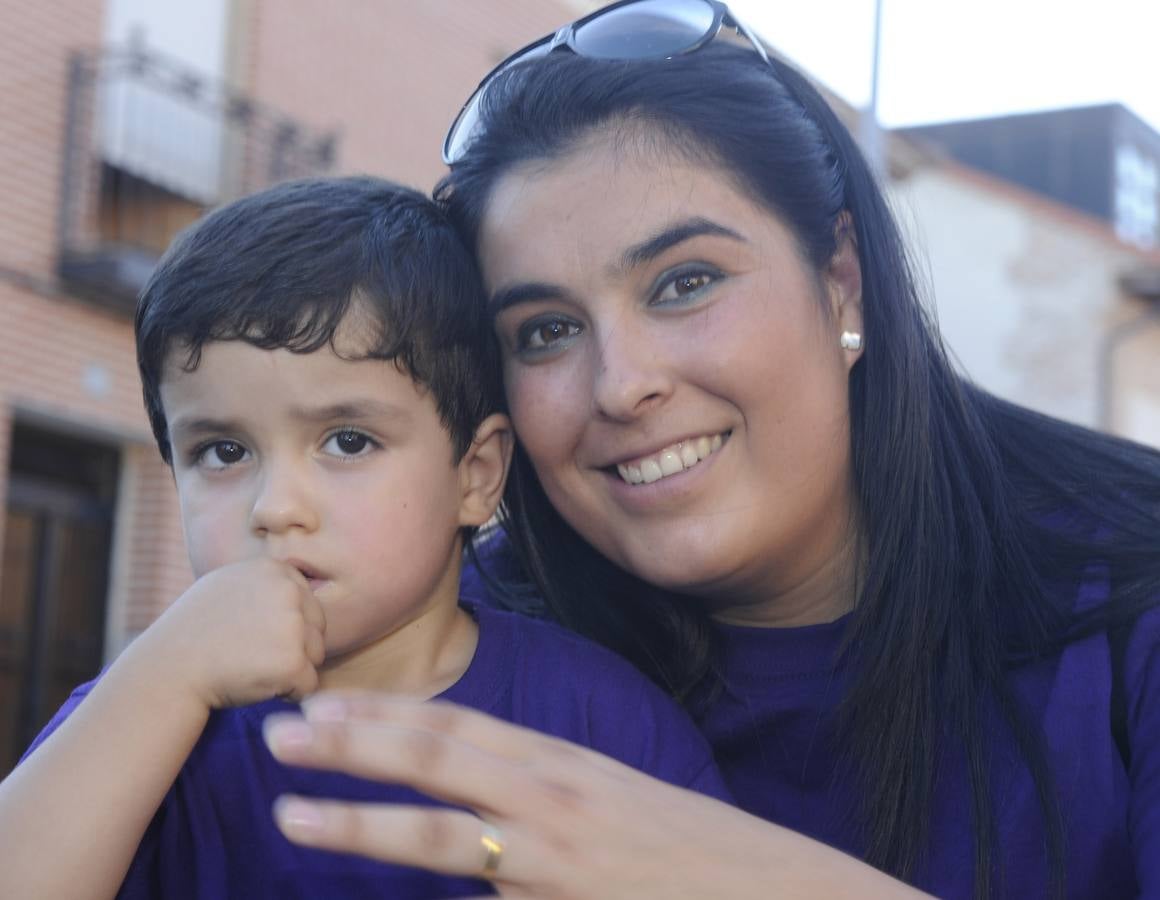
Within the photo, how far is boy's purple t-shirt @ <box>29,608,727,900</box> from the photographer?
2074mm

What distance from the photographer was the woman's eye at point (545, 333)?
7.95 feet

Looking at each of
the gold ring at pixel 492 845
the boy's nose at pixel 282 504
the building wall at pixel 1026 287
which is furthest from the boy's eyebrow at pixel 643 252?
the building wall at pixel 1026 287

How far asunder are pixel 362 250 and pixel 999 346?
18211 millimetres

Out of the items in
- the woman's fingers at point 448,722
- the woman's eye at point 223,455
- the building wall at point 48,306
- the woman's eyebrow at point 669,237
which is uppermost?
the building wall at point 48,306

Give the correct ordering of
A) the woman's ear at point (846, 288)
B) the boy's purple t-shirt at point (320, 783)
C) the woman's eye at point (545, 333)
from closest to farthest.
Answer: the boy's purple t-shirt at point (320, 783)
the woman's eye at point (545, 333)
the woman's ear at point (846, 288)

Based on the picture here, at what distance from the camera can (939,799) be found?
2.25 m

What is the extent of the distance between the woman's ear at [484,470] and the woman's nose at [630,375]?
0.79 feet

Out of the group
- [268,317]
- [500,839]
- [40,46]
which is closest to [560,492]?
[268,317]

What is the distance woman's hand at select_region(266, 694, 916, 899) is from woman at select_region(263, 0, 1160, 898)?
674 mm

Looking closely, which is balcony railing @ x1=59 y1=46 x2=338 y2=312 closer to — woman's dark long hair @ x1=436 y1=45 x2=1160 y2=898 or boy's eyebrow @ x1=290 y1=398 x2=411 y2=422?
woman's dark long hair @ x1=436 y1=45 x2=1160 y2=898

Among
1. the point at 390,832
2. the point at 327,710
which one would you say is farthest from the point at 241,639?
the point at 390,832

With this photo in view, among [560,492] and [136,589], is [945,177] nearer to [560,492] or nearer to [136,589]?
[136,589]

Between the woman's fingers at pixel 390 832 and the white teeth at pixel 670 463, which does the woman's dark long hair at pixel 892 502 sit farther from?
the woman's fingers at pixel 390 832

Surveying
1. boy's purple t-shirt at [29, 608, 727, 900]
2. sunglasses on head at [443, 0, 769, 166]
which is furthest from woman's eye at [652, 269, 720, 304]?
boy's purple t-shirt at [29, 608, 727, 900]
